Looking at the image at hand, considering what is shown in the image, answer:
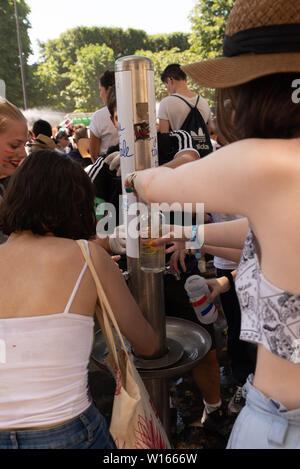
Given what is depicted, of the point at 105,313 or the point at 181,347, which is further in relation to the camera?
the point at 181,347

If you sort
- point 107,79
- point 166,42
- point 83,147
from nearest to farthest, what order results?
point 107,79
point 83,147
point 166,42

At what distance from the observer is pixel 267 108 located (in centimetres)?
106

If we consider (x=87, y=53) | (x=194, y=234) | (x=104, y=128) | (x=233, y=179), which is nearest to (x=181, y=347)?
(x=194, y=234)

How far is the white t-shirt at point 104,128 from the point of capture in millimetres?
4785

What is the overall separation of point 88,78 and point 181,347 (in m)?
50.6

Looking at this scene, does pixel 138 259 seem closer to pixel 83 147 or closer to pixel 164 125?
pixel 164 125

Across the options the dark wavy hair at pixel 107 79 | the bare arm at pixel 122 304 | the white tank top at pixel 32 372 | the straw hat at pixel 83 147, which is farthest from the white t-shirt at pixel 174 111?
the white tank top at pixel 32 372

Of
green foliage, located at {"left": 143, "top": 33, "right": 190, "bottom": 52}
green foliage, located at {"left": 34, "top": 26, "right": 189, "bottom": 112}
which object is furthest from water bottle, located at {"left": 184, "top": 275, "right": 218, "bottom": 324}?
green foliage, located at {"left": 143, "top": 33, "right": 190, "bottom": 52}

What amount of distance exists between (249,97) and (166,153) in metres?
1.78

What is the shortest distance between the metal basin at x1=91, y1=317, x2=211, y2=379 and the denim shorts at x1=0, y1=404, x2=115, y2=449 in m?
0.28

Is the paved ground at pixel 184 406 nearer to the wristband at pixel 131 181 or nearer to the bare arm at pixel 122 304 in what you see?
the bare arm at pixel 122 304

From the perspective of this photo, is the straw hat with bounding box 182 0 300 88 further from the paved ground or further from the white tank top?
the paved ground

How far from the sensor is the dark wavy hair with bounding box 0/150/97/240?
5.46 feet

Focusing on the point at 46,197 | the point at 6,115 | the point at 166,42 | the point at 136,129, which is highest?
the point at 166,42
